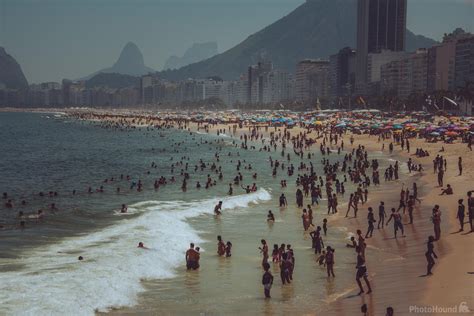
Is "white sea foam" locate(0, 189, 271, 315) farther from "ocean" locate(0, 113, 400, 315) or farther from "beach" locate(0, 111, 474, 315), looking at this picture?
"beach" locate(0, 111, 474, 315)

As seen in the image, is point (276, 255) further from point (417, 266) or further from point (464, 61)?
point (464, 61)

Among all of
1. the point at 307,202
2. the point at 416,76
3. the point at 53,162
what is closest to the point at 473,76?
the point at 416,76

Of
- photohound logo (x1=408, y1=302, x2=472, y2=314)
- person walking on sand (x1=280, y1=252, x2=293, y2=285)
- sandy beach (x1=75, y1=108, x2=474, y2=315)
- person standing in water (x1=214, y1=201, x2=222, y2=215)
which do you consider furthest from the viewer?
person standing in water (x1=214, y1=201, x2=222, y2=215)

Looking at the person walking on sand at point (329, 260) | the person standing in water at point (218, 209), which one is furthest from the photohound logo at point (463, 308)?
the person standing in water at point (218, 209)

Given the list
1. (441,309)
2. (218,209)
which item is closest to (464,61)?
(218,209)

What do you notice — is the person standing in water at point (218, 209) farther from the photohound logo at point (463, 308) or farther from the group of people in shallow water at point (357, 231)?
the photohound logo at point (463, 308)

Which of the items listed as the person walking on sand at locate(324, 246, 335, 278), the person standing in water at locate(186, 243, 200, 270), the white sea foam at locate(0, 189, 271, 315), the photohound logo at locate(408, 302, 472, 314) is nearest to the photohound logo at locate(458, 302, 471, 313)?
the photohound logo at locate(408, 302, 472, 314)

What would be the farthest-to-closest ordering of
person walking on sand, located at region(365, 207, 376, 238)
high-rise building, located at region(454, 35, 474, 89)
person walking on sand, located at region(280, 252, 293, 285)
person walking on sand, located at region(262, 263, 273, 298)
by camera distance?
high-rise building, located at region(454, 35, 474, 89)
person walking on sand, located at region(365, 207, 376, 238)
person walking on sand, located at region(280, 252, 293, 285)
person walking on sand, located at region(262, 263, 273, 298)
